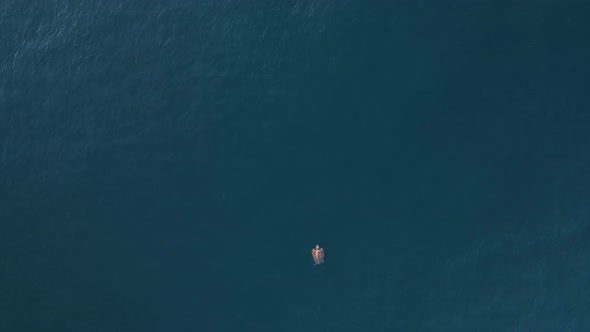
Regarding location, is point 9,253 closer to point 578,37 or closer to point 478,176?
point 478,176

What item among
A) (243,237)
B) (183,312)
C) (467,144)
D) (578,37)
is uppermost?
(578,37)

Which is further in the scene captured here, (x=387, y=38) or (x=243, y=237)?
(x=387, y=38)

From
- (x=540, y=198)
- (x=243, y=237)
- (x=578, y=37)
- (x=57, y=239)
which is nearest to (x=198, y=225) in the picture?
(x=243, y=237)

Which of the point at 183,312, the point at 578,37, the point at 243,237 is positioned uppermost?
the point at 578,37

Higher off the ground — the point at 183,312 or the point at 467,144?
the point at 467,144

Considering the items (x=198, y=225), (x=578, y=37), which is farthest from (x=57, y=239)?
(x=578, y=37)

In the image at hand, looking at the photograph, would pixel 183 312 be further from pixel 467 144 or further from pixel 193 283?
pixel 467 144
